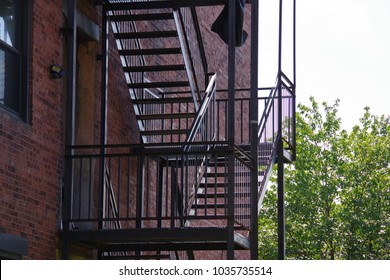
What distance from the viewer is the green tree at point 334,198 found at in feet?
104

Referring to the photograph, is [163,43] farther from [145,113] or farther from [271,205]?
[271,205]

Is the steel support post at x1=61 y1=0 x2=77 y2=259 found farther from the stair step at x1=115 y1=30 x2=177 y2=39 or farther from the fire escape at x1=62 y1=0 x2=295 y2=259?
the stair step at x1=115 y1=30 x2=177 y2=39

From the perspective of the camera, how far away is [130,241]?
43.3 feet

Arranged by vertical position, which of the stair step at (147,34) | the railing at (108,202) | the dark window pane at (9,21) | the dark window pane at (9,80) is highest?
the stair step at (147,34)

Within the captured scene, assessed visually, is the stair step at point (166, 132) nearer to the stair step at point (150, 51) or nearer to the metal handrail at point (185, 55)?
the metal handrail at point (185, 55)

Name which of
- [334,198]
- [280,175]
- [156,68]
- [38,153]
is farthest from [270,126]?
[334,198]

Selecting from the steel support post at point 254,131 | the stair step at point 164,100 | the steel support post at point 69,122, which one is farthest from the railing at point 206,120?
the steel support post at point 69,122

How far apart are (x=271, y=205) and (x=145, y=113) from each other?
61.1 ft

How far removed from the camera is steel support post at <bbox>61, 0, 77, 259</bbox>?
41.7 ft

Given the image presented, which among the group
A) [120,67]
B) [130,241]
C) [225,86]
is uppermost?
[225,86]

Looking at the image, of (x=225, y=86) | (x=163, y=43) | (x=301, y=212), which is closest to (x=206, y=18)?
(x=225, y=86)

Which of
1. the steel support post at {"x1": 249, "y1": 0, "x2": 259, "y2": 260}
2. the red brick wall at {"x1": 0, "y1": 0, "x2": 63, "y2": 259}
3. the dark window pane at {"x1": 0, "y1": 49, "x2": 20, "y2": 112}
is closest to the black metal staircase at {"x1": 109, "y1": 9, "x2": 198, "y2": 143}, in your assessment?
the steel support post at {"x1": 249, "y1": 0, "x2": 259, "y2": 260}

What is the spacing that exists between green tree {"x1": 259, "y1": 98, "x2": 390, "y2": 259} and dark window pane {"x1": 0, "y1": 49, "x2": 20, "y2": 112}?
20187 millimetres

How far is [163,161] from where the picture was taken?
16.1 metres
